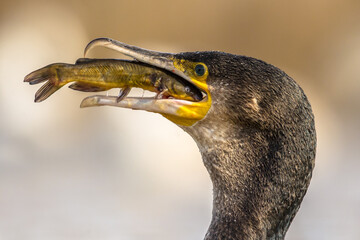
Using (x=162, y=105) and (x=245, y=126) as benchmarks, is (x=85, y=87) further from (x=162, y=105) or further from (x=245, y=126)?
(x=245, y=126)

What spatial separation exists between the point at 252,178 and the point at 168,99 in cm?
19

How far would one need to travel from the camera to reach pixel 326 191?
119 inches

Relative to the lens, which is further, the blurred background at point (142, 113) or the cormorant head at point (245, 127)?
the blurred background at point (142, 113)

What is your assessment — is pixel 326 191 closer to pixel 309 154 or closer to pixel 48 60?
pixel 48 60

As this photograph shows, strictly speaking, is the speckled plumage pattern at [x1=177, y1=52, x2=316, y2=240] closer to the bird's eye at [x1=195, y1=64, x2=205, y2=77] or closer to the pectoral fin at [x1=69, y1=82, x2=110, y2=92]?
the bird's eye at [x1=195, y1=64, x2=205, y2=77]

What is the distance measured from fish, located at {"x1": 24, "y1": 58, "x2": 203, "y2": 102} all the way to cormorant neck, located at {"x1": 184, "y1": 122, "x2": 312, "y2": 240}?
8 centimetres

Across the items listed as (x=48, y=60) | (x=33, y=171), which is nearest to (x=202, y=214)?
(x=33, y=171)

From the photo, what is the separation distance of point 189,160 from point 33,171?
35.4 inches

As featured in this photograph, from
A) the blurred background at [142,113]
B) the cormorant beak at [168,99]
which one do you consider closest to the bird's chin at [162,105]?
the cormorant beak at [168,99]

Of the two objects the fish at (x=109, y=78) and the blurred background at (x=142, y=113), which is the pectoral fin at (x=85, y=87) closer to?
the fish at (x=109, y=78)

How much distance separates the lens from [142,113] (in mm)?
3328

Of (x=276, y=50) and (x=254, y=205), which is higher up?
(x=276, y=50)

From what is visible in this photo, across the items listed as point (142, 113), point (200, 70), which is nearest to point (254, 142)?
point (200, 70)

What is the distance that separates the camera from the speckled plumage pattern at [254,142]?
89 centimetres
